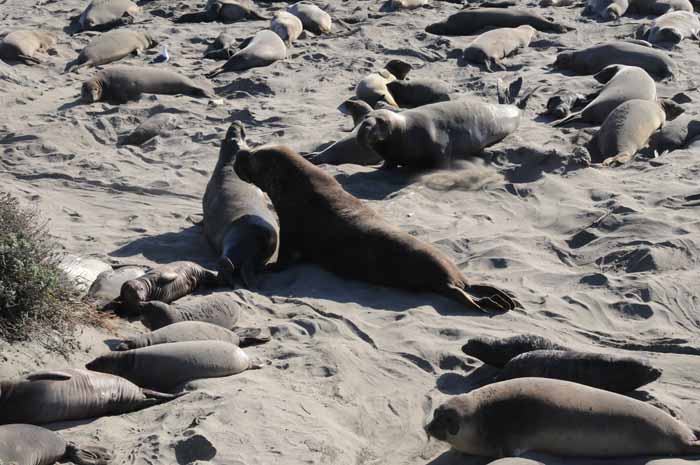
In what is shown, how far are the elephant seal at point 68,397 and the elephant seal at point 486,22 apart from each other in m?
9.26

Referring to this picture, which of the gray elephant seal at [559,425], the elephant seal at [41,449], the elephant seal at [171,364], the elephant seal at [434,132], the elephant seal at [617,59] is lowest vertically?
the elephant seal at [617,59]

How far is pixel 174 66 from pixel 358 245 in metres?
6.02

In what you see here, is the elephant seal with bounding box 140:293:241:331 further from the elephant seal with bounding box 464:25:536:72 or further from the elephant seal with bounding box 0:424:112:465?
the elephant seal with bounding box 464:25:536:72

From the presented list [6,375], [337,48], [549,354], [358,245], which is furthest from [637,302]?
[337,48]

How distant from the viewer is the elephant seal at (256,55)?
11.1 metres

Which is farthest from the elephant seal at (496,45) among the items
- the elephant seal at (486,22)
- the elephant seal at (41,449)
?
the elephant seal at (41,449)

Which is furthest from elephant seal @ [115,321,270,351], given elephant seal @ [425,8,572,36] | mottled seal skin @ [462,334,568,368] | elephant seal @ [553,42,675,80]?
elephant seal @ [425,8,572,36]

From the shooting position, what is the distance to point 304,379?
4617 millimetres

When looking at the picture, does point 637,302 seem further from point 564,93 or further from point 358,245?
point 564,93

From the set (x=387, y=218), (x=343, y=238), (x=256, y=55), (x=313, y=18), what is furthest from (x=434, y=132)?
(x=313, y=18)

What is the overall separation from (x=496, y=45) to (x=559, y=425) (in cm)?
833

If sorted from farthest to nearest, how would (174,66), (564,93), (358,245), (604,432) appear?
(174,66) → (564,93) → (358,245) → (604,432)

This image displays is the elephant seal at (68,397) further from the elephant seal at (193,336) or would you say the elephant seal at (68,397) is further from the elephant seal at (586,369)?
the elephant seal at (586,369)

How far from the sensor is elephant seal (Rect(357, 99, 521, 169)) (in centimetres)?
798
